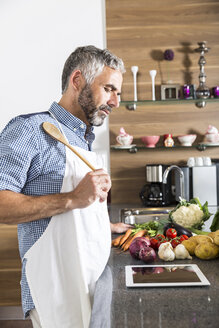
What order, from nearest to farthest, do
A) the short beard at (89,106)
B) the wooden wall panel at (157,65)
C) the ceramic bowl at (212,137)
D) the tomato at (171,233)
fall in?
the short beard at (89,106), the tomato at (171,233), the ceramic bowl at (212,137), the wooden wall panel at (157,65)

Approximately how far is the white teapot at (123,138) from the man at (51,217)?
153 centimetres

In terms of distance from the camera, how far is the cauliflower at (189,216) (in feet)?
5.94

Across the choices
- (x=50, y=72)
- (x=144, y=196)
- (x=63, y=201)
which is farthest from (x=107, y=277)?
(x=50, y=72)

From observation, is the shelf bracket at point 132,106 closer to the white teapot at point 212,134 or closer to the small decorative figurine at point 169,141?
the small decorative figurine at point 169,141

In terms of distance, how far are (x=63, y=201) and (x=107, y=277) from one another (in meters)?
0.26

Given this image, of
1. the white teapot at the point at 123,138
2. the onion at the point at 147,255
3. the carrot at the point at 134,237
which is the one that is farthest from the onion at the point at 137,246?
the white teapot at the point at 123,138

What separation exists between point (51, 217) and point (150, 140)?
5.70ft

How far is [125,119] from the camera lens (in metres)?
2.96

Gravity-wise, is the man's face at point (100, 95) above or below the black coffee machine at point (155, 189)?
above

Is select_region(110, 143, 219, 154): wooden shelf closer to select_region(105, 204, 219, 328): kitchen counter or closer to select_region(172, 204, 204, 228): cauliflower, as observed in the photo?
select_region(172, 204, 204, 228): cauliflower

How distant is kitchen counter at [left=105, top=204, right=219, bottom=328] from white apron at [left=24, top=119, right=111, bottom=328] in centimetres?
10

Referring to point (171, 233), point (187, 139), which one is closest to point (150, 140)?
point (187, 139)

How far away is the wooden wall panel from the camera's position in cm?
292

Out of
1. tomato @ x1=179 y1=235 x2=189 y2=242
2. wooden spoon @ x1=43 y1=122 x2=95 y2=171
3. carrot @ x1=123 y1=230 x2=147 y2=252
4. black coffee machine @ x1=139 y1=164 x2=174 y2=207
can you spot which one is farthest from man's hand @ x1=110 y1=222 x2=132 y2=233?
black coffee machine @ x1=139 y1=164 x2=174 y2=207
